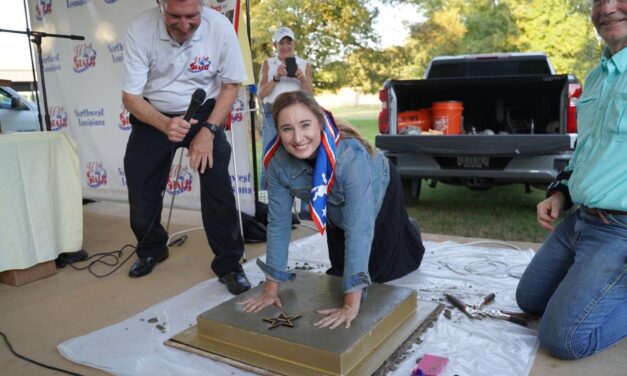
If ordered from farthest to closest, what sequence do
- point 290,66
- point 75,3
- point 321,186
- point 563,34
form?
1. point 563,34
2. point 75,3
3. point 290,66
4. point 321,186

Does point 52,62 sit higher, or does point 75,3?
point 75,3

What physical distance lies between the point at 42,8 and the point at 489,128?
4.76 metres

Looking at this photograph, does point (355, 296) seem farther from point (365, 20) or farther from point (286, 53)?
point (365, 20)

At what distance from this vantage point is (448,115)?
186 inches

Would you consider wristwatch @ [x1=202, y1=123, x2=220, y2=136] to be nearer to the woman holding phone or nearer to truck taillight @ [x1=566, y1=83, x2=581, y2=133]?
the woman holding phone

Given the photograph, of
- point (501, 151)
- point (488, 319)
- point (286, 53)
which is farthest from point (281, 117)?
point (286, 53)

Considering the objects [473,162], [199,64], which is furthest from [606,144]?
[473,162]

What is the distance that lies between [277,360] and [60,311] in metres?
1.39

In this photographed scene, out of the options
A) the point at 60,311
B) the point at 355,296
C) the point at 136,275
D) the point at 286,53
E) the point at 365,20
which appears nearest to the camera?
the point at 355,296

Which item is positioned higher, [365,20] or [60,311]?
[365,20]

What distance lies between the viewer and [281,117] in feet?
6.54

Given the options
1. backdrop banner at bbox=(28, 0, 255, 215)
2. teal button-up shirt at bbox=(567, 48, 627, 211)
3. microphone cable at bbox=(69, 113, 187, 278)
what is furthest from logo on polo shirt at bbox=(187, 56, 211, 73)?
teal button-up shirt at bbox=(567, 48, 627, 211)

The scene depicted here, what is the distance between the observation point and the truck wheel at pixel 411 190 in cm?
496

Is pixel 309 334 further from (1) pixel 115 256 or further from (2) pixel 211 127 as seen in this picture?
(1) pixel 115 256
